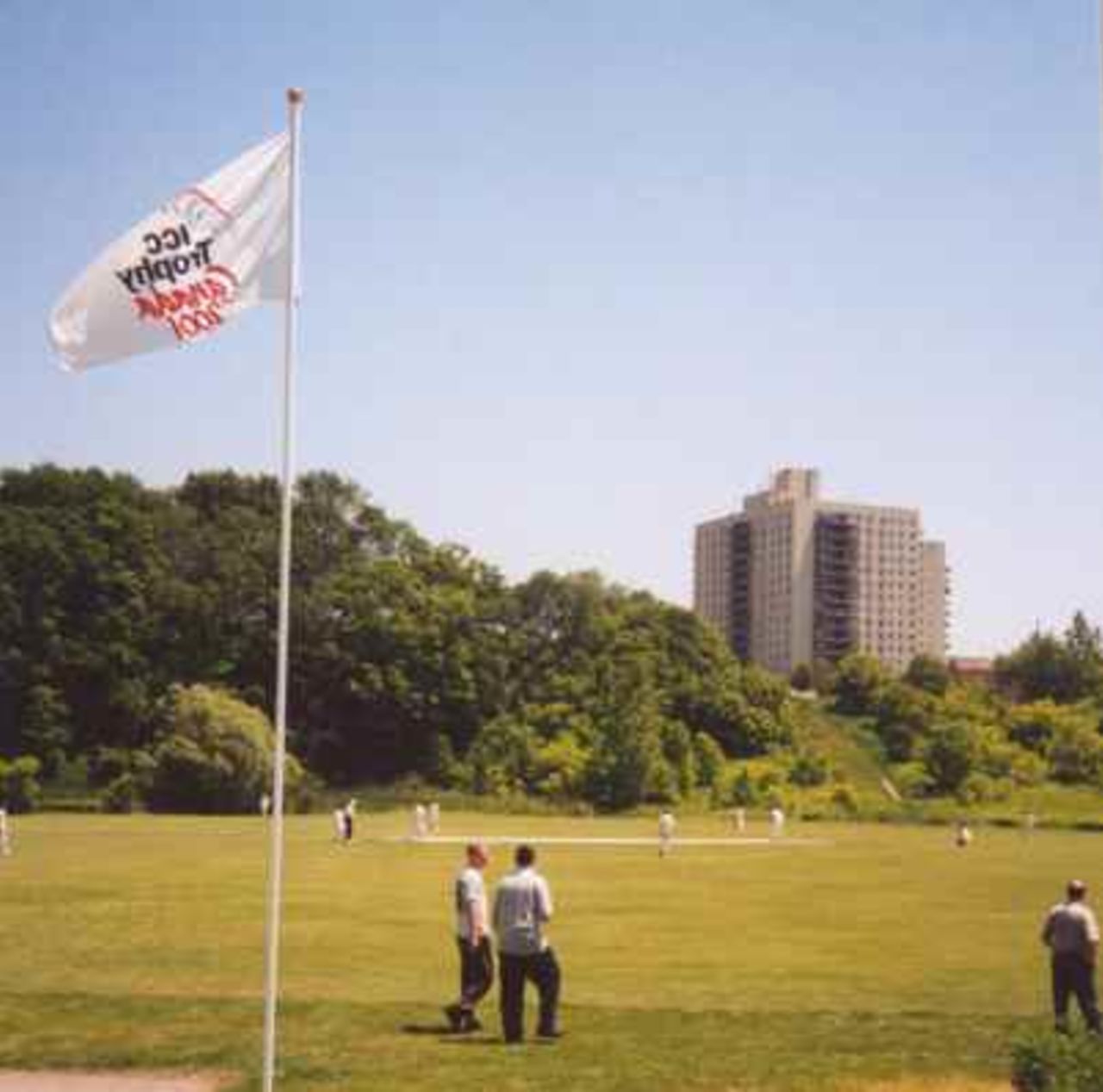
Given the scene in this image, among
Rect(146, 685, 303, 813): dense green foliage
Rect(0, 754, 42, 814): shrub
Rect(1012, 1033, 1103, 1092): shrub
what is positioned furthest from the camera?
Rect(146, 685, 303, 813): dense green foliage

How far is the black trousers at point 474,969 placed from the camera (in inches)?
671

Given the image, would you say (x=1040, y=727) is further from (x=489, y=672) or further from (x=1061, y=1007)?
(x=1061, y=1007)

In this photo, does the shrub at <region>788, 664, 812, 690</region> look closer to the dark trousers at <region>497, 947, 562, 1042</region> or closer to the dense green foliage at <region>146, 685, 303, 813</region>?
the dense green foliage at <region>146, 685, 303, 813</region>

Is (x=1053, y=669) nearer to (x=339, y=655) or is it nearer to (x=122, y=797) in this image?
(x=339, y=655)

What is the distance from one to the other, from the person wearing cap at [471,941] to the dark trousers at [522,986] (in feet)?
1.85

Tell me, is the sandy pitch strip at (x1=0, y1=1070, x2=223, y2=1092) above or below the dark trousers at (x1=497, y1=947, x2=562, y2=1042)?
below

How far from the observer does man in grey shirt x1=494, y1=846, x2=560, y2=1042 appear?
16062mm

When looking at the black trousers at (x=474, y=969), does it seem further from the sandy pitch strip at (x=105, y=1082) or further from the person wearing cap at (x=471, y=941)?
the sandy pitch strip at (x=105, y=1082)

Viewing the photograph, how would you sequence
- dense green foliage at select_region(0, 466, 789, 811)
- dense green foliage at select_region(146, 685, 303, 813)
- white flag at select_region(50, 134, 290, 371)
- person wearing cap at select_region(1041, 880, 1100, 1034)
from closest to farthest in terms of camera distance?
1. white flag at select_region(50, 134, 290, 371)
2. person wearing cap at select_region(1041, 880, 1100, 1034)
3. dense green foliage at select_region(146, 685, 303, 813)
4. dense green foliage at select_region(0, 466, 789, 811)

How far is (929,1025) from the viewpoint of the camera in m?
17.9

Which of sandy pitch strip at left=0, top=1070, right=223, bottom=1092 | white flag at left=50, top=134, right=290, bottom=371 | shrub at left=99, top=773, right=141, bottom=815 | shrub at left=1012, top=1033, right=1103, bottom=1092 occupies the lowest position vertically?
shrub at left=99, top=773, right=141, bottom=815

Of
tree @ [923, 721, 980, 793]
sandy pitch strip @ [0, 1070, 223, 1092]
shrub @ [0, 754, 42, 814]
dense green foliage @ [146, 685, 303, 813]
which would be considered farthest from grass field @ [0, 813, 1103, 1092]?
tree @ [923, 721, 980, 793]

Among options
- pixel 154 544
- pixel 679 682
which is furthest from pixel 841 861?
pixel 679 682

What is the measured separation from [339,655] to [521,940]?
79645mm
